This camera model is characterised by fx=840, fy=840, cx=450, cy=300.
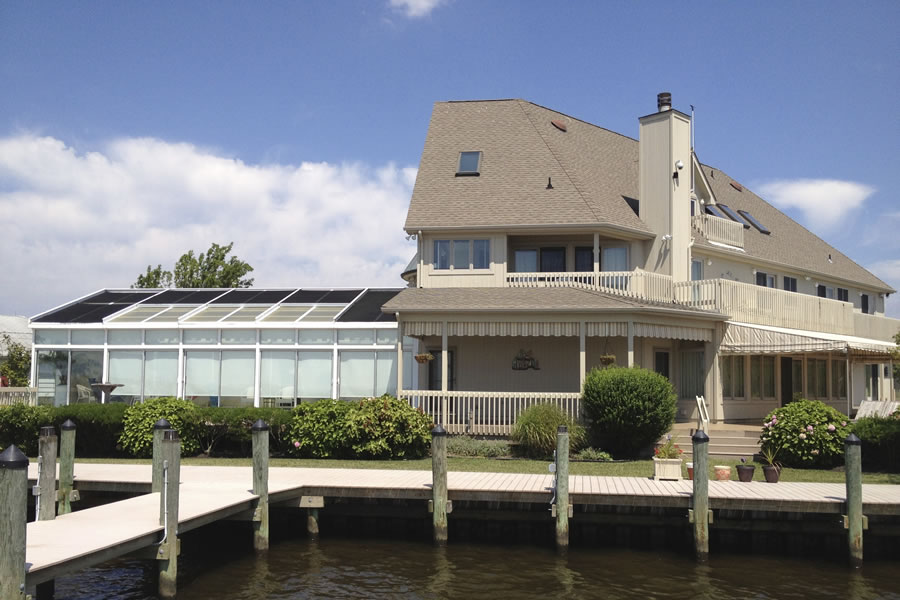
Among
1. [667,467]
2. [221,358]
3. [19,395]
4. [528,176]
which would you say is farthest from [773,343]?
[19,395]

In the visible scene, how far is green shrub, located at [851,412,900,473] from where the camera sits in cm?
1984

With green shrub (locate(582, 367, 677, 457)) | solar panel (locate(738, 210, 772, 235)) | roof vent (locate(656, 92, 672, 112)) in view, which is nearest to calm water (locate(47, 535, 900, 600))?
green shrub (locate(582, 367, 677, 457))

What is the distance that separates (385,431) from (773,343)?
12337 millimetres

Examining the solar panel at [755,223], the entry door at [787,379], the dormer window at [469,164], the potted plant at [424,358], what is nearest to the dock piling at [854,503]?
the potted plant at [424,358]

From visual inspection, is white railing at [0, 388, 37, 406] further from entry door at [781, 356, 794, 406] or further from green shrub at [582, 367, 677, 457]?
entry door at [781, 356, 794, 406]

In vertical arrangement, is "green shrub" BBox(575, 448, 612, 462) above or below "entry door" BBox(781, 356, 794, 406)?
below

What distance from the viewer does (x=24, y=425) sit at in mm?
22734

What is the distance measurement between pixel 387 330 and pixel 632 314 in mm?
8572

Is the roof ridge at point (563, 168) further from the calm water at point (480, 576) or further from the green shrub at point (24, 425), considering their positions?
the green shrub at point (24, 425)

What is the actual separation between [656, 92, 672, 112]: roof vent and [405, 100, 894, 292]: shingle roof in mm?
3138

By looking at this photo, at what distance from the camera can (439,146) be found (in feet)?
101

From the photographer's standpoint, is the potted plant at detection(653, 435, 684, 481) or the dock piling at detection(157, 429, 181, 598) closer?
the dock piling at detection(157, 429, 181, 598)

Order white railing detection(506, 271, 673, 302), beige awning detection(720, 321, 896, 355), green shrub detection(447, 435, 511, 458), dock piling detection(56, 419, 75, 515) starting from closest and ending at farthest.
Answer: dock piling detection(56, 419, 75, 515) → green shrub detection(447, 435, 511, 458) → beige awning detection(720, 321, 896, 355) → white railing detection(506, 271, 673, 302)

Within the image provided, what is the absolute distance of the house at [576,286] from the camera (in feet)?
80.3
